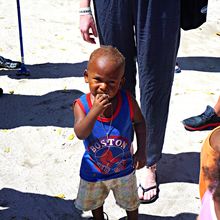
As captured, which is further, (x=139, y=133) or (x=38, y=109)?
(x=38, y=109)

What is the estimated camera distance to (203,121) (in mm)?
3785

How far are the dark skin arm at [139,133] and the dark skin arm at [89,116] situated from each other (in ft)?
0.83

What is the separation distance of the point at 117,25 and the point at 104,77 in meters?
0.56

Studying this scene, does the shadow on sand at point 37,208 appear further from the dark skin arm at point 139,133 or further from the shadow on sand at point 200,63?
the shadow on sand at point 200,63

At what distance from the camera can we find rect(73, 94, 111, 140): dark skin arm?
1961 mm

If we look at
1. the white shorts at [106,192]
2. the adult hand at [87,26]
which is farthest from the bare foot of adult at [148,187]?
the adult hand at [87,26]

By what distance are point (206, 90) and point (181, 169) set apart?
57.3 inches

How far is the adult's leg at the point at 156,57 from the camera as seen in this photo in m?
2.38

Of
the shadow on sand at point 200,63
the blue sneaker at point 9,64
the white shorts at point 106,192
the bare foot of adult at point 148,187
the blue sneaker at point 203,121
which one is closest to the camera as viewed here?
the white shorts at point 106,192

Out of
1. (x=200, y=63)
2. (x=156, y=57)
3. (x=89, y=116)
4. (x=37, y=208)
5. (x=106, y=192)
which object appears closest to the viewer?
(x=89, y=116)

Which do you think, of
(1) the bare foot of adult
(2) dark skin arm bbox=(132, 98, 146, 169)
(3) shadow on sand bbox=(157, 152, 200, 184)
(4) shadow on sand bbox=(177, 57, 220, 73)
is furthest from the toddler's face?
(4) shadow on sand bbox=(177, 57, 220, 73)

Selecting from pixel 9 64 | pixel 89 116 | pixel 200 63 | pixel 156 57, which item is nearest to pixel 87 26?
pixel 156 57

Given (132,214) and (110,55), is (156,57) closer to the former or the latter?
(110,55)

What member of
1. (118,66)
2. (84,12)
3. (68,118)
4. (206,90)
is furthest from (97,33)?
(206,90)
